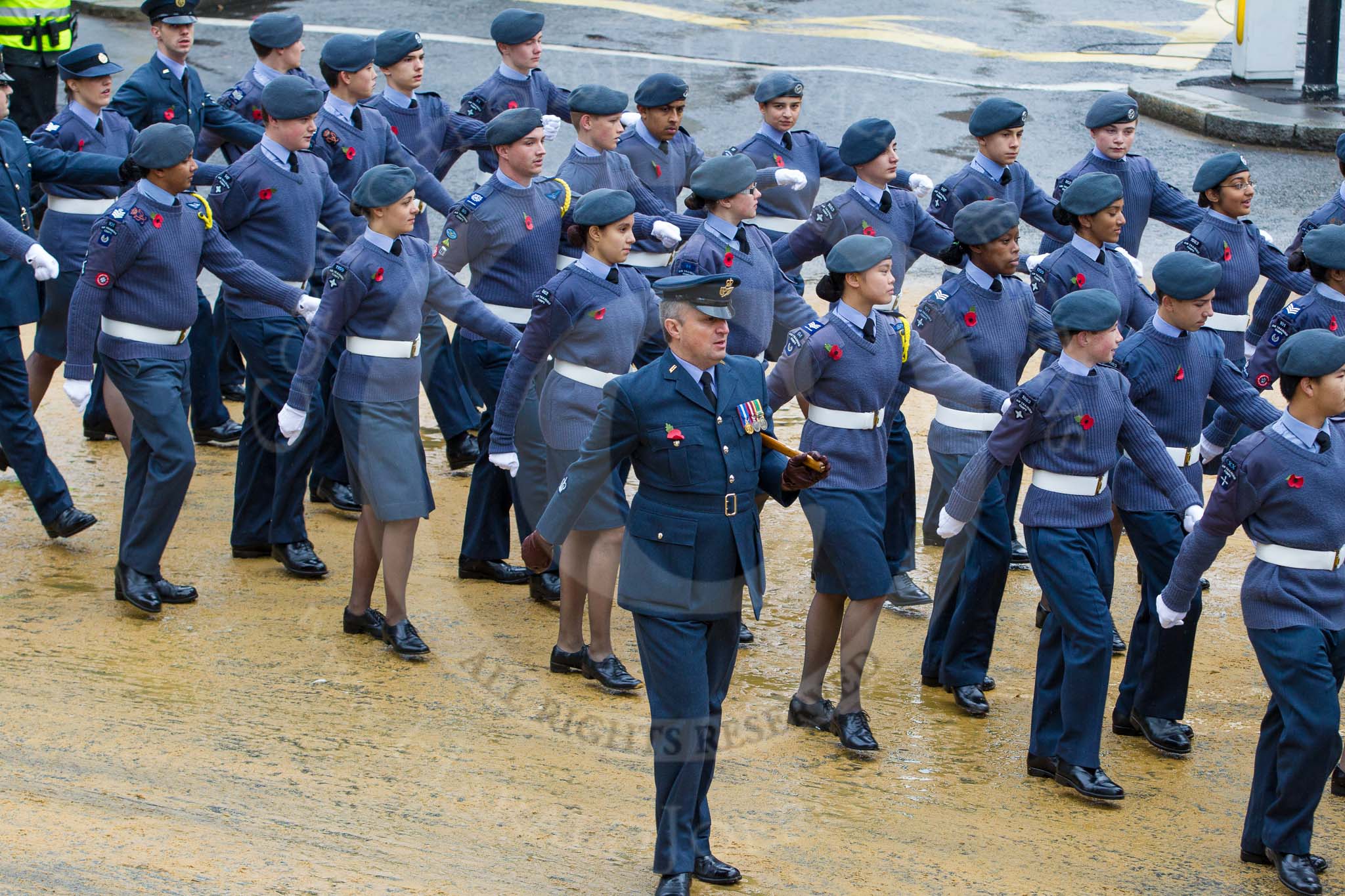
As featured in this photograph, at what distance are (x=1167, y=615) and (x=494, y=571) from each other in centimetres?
A: 294

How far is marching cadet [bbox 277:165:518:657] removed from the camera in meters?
6.36

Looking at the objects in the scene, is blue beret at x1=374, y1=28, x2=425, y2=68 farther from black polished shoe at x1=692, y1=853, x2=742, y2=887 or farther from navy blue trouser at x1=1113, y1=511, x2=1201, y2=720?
black polished shoe at x1=692, y1=853, x2=742, y2=887

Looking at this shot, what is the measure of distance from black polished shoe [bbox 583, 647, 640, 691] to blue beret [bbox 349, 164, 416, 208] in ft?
6.00

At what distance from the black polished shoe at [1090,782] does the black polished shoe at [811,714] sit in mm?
810

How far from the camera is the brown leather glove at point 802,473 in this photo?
492 centimetres

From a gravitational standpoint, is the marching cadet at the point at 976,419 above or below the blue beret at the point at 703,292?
below

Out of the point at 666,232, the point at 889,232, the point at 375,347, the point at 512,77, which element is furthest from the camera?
the point at 512,77

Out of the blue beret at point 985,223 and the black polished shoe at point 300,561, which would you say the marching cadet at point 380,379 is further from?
the blue beret at point 985,223

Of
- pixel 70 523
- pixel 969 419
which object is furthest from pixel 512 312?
pixel 70 523

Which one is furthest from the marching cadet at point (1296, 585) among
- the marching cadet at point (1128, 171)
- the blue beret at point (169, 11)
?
the blue beret at point (169, 11)

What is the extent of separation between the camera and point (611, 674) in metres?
6.26

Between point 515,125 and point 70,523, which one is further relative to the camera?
point 70,523

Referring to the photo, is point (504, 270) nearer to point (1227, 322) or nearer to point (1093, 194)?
point (1093, 194)

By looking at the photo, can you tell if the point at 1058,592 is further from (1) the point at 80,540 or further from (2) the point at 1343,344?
(1) the point at 80,540
